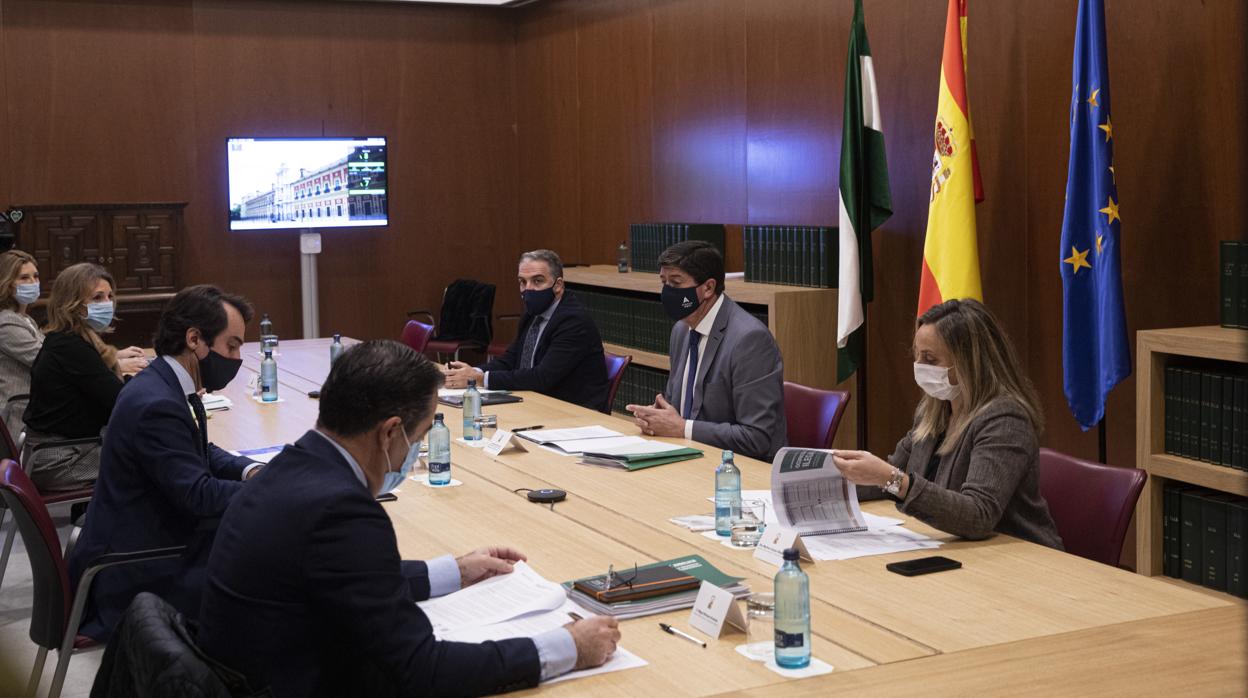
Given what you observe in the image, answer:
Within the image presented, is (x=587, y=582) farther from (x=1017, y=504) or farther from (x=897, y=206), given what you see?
(x=897, y=206)

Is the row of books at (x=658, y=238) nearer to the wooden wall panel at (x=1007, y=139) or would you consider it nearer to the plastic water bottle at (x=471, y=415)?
the wooden wall panel at (x=1007, y=139)

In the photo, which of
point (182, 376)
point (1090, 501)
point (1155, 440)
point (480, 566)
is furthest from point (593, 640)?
point (1155, 440)

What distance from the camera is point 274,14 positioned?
1052 cm

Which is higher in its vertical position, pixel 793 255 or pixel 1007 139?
pixel 1007 139

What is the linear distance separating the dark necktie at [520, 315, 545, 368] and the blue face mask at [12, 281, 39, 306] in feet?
7.77

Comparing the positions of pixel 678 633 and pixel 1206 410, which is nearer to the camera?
pixel 678 633

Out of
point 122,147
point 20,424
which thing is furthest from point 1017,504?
point 122,147

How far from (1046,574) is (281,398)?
3881 millimetres

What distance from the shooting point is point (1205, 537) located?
461cm

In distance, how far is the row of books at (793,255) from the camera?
266 inches

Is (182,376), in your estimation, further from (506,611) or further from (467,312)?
(467,312)

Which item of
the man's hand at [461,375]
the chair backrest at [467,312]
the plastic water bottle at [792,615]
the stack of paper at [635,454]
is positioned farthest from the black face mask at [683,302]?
the chair backrest at [467,312]

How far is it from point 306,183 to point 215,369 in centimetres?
698

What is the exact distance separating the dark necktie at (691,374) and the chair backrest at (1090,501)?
172 cm
